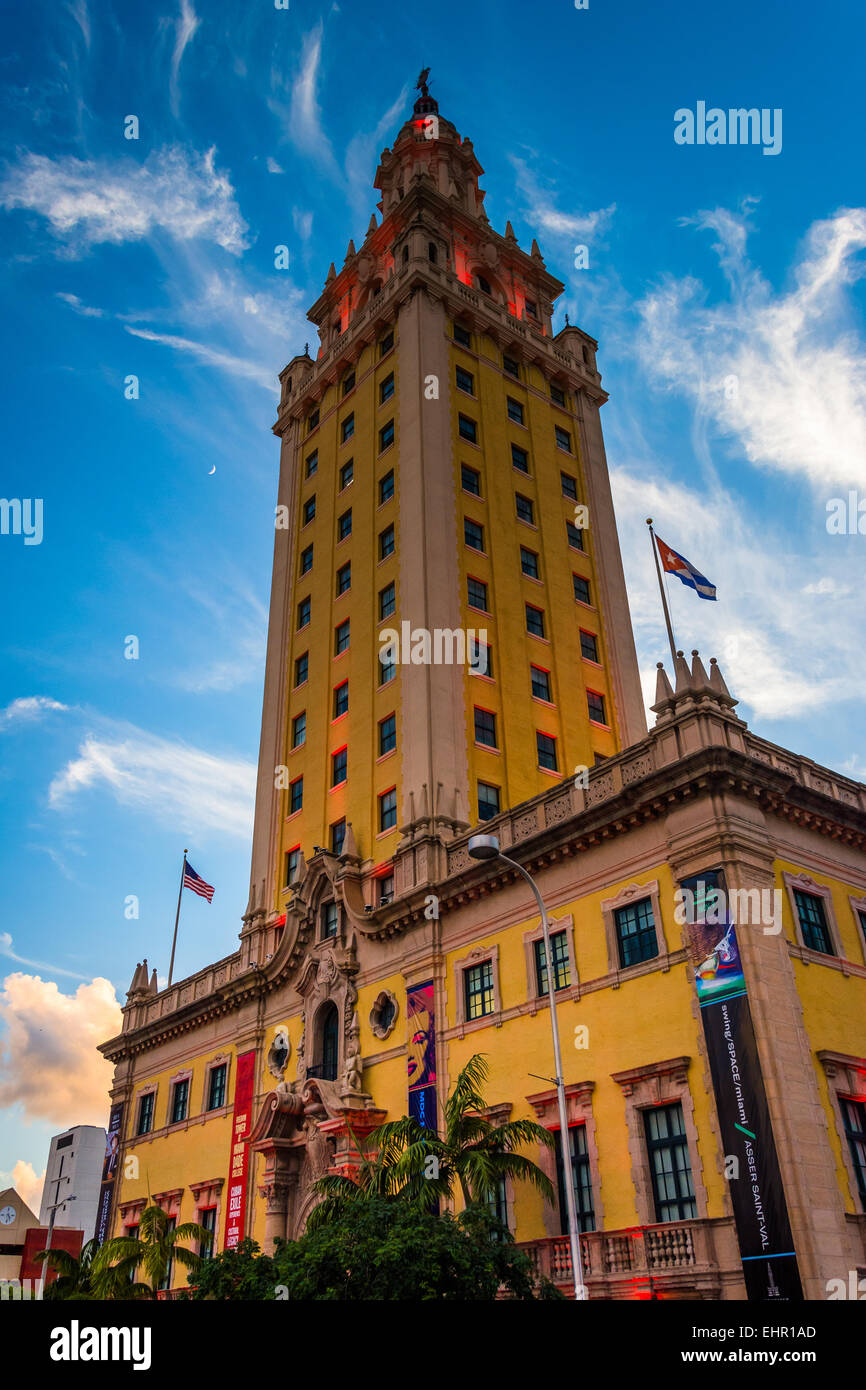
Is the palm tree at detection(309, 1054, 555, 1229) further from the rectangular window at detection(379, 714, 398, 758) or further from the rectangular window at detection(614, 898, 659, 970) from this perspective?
the rectangular window at detection(379, 714, 398, 758)

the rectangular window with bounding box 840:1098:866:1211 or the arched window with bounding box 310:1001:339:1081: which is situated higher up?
the arched window with bounding box 310:1001:339:1081

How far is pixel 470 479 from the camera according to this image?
49.2 metres

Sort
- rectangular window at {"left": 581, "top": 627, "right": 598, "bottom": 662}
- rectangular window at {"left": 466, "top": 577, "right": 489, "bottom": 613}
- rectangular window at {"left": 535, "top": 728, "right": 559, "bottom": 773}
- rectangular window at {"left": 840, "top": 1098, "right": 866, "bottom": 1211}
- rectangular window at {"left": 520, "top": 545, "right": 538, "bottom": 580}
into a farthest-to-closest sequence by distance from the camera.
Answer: rectangular window at {"left": 581, "top": 627, "right": 598, "bottom": 662} → rectangular window at {"left": 520, "top": 545, "right": 538, "bottom": 580} → rectangular window at {"left": 466, "top": 577, "right": 489, "bottom": 613} → rectangular window at {"left": 535, "top": 728, "right": 559, "bottom": 773} → rectangular window at {"left": 840, "top": 1098, "right": 866, "bottom": 1211}

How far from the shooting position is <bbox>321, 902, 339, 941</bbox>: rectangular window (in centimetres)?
4009

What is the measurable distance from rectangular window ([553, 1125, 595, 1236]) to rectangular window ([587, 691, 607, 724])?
22503 mm

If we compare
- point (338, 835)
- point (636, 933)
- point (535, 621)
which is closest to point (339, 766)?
point (338, 835)

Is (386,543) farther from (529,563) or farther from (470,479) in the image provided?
(529,563)

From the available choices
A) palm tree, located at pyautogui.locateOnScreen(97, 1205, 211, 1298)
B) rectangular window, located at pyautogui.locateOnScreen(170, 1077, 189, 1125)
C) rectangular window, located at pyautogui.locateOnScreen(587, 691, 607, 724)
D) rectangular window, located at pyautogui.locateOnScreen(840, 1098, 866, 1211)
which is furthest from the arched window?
rectangular window, located at pyautogui.locateOnScreen(840, 1098, 866, 1211)

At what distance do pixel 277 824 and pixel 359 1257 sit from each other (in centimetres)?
2978

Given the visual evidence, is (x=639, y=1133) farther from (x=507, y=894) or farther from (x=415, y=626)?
(x=415, y=626)

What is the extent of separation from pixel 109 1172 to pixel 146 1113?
3.13 m

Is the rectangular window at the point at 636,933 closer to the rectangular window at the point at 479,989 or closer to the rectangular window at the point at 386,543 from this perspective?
the rectangular window at the point at 479,989

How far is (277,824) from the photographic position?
48.4m
